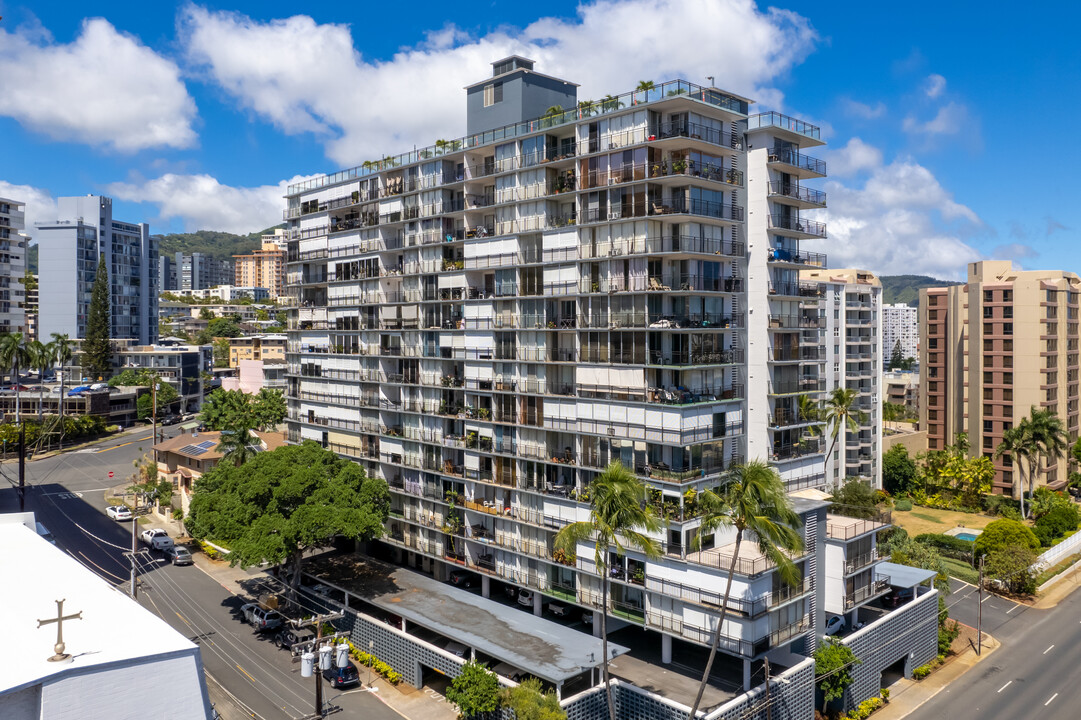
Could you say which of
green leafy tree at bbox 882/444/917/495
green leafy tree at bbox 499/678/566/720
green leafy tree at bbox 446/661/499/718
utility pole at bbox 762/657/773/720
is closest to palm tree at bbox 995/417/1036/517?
green leafy tree at bbox 882/444/917/495

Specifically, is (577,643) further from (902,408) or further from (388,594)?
(902,408)

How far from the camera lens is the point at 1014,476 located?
111375 millimetres

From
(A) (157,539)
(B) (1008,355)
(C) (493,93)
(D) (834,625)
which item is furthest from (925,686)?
(B) (1008,355)

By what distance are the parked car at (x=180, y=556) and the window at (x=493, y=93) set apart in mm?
55916

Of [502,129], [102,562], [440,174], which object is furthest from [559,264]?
[102,562]

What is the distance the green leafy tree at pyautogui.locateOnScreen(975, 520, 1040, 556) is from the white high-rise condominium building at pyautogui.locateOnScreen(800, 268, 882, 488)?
24119 millimetres

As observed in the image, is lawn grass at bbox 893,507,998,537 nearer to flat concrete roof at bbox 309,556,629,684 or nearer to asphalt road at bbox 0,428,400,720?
flat concrete roof at bbox 309,556,629,684

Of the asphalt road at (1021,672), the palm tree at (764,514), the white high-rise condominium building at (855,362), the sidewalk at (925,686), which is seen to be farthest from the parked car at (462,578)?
the white high-rise condominium building at (855,362)

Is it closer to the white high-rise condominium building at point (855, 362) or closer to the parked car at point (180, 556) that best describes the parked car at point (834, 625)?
the white high-rise condominium building at point (855, 362)

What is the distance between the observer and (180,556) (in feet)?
252

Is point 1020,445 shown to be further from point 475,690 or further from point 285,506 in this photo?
point 285,506

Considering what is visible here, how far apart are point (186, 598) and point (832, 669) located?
182ft

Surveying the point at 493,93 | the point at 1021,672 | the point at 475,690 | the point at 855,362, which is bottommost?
the point at 1021,672

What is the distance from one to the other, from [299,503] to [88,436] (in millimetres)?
107714
